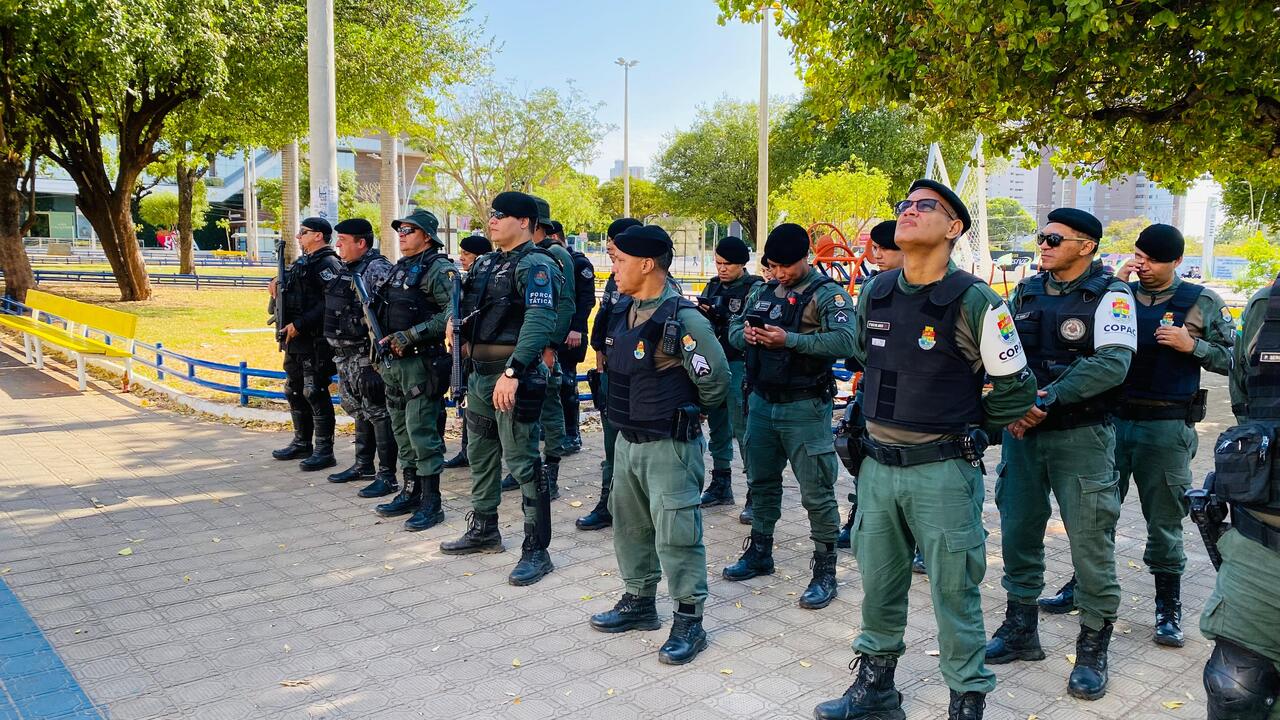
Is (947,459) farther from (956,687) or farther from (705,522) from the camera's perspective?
(705,522)

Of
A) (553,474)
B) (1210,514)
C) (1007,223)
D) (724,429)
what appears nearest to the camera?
(1210,514)

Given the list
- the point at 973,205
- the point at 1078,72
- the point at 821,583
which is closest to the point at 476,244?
the point at 821,583

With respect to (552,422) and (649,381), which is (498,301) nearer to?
(649,381)

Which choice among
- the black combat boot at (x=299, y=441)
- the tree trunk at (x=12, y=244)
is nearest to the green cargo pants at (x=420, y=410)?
the black combat boot at (x=299, y=441)

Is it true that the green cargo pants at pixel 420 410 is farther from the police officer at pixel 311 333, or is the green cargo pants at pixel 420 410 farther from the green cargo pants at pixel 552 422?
the police officer at pixel 311 333

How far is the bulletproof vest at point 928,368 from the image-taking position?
332 centimetres

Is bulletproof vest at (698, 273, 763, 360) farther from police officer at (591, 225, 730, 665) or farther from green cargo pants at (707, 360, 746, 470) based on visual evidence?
police officer at (591, 225, 730, 665)

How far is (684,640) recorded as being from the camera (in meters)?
4.23

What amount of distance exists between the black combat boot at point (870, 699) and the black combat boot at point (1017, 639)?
2.72 ft

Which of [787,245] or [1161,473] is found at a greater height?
[787,245]

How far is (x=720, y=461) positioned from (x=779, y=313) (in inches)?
83.9

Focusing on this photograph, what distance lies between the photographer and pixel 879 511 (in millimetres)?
3461

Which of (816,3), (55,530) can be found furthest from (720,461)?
(55,530)

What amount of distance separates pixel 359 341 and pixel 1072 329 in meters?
5.10
